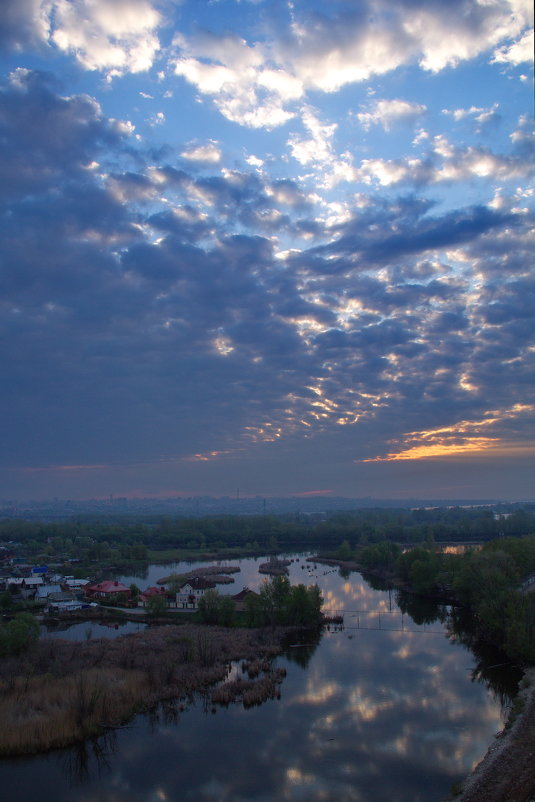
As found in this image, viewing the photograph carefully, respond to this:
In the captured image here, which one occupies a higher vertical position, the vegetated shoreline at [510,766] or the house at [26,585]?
the vegetated shoreline at [510,766]

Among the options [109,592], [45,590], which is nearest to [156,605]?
[109,592]

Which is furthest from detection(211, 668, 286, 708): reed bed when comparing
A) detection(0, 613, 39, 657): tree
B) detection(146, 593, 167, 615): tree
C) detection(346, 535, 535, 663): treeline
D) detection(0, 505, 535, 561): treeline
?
detection(0, 505, 535, 561): treeline

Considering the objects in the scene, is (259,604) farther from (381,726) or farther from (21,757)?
(21,757)

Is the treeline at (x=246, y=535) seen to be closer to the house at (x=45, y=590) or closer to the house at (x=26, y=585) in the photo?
the house at (x=26, y=585)

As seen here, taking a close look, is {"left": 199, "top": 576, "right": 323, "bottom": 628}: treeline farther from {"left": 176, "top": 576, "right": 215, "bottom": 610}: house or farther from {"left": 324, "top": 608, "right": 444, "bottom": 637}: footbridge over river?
{"left": 176, "top": 576, "right": 215, "bottom": 610}: house

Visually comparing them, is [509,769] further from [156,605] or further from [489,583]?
[156,605]

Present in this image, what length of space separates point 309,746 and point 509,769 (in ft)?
12.4

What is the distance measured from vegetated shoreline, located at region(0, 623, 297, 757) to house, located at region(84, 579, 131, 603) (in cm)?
814

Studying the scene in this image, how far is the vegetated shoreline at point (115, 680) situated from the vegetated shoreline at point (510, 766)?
572 centimetres

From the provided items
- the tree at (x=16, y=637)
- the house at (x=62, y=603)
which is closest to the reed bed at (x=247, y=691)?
the tree at (x=16, y=637)

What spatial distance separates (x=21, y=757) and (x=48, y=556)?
136ft

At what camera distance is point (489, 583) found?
20.0 metres

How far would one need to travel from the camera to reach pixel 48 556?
48.8m

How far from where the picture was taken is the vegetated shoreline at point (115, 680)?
452 inches
